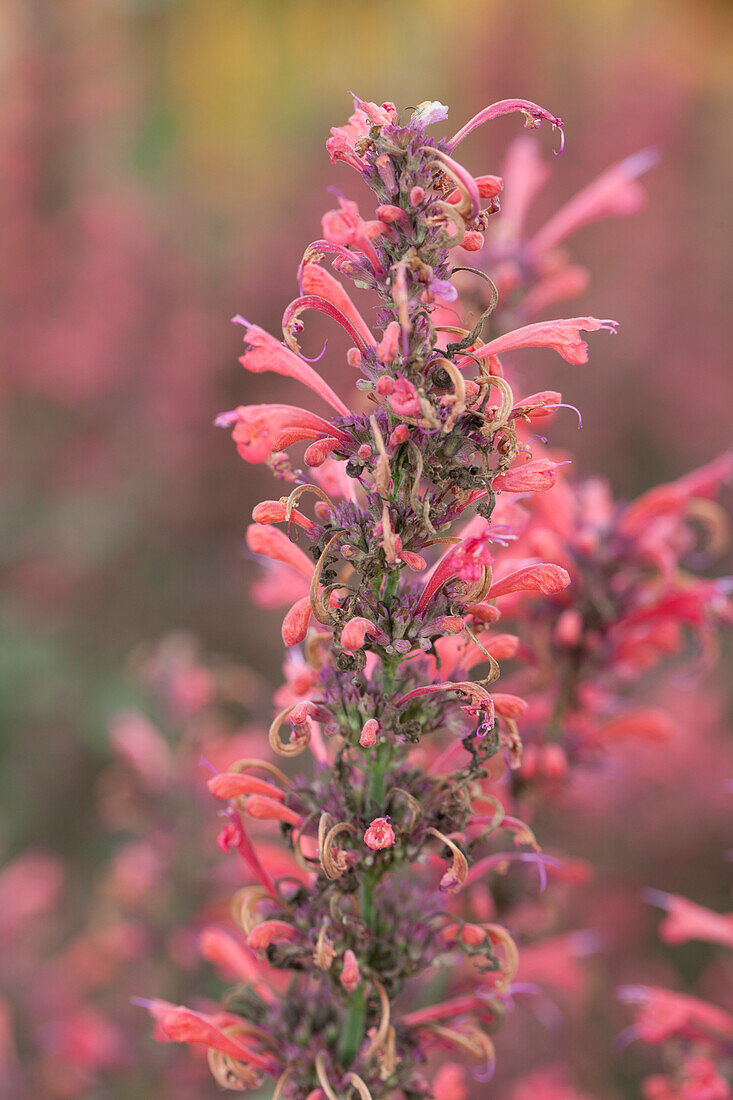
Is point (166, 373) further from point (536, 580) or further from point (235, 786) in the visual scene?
point (536, 580)

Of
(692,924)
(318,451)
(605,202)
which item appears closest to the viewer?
(318,451)

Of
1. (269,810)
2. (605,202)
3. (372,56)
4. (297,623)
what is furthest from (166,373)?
(372,56)

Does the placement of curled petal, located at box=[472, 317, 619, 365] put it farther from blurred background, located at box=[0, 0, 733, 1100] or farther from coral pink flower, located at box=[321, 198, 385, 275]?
blurred background, located at box=[0, 0, 733, 1100]

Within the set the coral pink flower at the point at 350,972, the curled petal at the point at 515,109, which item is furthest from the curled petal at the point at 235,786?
the curled petal at the point at 515,109

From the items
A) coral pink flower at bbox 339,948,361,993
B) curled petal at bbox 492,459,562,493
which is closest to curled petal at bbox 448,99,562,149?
curled petal at bbox 492,459,562,493

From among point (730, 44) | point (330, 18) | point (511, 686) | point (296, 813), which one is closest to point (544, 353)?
point (511, 686)

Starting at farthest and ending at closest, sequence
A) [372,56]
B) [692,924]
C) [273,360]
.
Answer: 1. [372,56]
2. [692,924]
3. [273,360]

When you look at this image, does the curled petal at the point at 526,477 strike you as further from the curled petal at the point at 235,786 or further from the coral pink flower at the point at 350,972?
the coral pink flower at the point at 350,972
